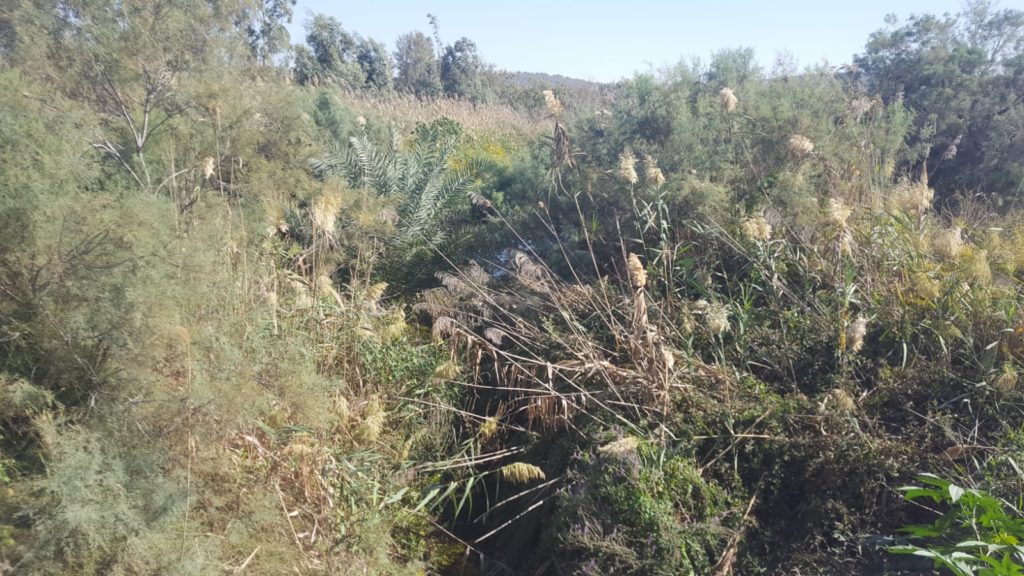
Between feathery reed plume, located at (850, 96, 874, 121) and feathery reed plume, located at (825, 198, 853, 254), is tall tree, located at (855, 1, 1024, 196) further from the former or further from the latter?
feathery reed plume, located at (825, 198, 853, 254)

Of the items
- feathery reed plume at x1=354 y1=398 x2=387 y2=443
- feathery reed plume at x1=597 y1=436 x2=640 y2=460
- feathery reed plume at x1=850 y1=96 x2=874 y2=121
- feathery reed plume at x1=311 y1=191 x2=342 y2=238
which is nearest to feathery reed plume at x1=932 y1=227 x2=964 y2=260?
feathery reed plume at x1=850 y1=96 x2=874 y2=121

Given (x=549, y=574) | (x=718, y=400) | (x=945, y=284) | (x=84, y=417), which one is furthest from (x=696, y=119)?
(x=84, y=417)

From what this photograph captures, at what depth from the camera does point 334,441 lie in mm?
4258

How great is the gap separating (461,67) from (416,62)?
1.58 metres

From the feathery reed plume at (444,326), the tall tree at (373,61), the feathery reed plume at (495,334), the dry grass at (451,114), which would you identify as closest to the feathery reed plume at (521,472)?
the feathery reed plume at (495,334)

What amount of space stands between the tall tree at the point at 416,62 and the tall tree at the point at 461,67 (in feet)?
1.21

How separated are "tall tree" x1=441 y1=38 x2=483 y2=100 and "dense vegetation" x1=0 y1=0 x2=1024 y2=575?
14.4 meters

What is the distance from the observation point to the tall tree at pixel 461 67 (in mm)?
21078

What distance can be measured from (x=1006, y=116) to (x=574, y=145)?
172 inches

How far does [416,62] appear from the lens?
22.2 m

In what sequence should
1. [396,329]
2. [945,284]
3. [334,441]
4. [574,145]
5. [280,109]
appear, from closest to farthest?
[334,441] < [945,284] < [396,329] < [280,109] < [574,145]

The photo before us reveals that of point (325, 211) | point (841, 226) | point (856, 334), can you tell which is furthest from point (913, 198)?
point (325, 211)

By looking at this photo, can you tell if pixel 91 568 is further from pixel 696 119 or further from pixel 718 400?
pixel 696 119

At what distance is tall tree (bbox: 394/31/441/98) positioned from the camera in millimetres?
21297
